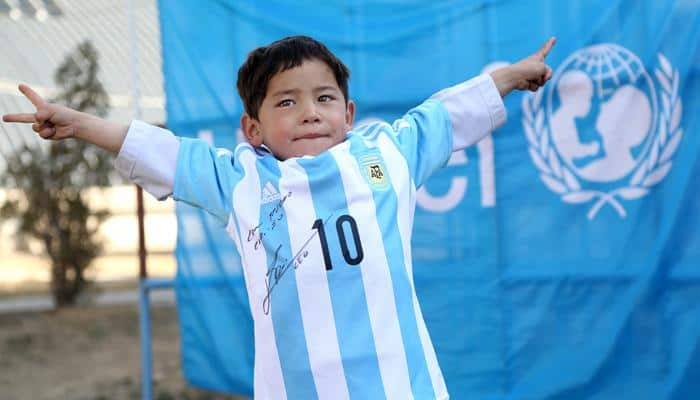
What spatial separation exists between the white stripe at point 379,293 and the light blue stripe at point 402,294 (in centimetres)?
1

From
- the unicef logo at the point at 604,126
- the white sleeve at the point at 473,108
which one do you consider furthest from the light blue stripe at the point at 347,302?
the unicef logo at the point at 604,126

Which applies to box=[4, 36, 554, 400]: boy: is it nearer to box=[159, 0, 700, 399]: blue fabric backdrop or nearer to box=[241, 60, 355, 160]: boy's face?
box=[241, 60, 355, 160]: boy's face

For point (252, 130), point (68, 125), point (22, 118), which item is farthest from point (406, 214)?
point (22, 118)

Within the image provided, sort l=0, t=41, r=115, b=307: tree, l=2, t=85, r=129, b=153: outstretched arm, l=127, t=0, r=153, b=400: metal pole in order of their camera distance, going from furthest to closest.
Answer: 1. l=0, t=41, r=115, b=307: tree
2. l=127, t=0, r=153, b=400: metal pole
3. l=2, t=85, r=129, b=153: outstretched arm

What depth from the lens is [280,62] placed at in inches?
69.2

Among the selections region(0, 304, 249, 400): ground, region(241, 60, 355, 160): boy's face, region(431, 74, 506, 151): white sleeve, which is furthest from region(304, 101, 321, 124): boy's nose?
region(0, 304, 249, 400): ground

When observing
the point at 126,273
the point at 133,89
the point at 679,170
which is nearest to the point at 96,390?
the point at 133,89

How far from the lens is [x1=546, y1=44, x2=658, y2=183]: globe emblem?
2674 millimetres

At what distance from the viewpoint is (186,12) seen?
3.42 m

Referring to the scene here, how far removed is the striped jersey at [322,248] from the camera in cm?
155

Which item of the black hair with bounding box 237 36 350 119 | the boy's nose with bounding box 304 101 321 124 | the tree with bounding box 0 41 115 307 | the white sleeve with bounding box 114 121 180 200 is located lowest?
the white sleeve with bounding box 114 121 180 200

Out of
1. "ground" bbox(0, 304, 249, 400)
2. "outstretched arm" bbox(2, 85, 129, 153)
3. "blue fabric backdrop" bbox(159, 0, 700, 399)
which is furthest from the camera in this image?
"ground" bbox(0, 304, 249, 400)
